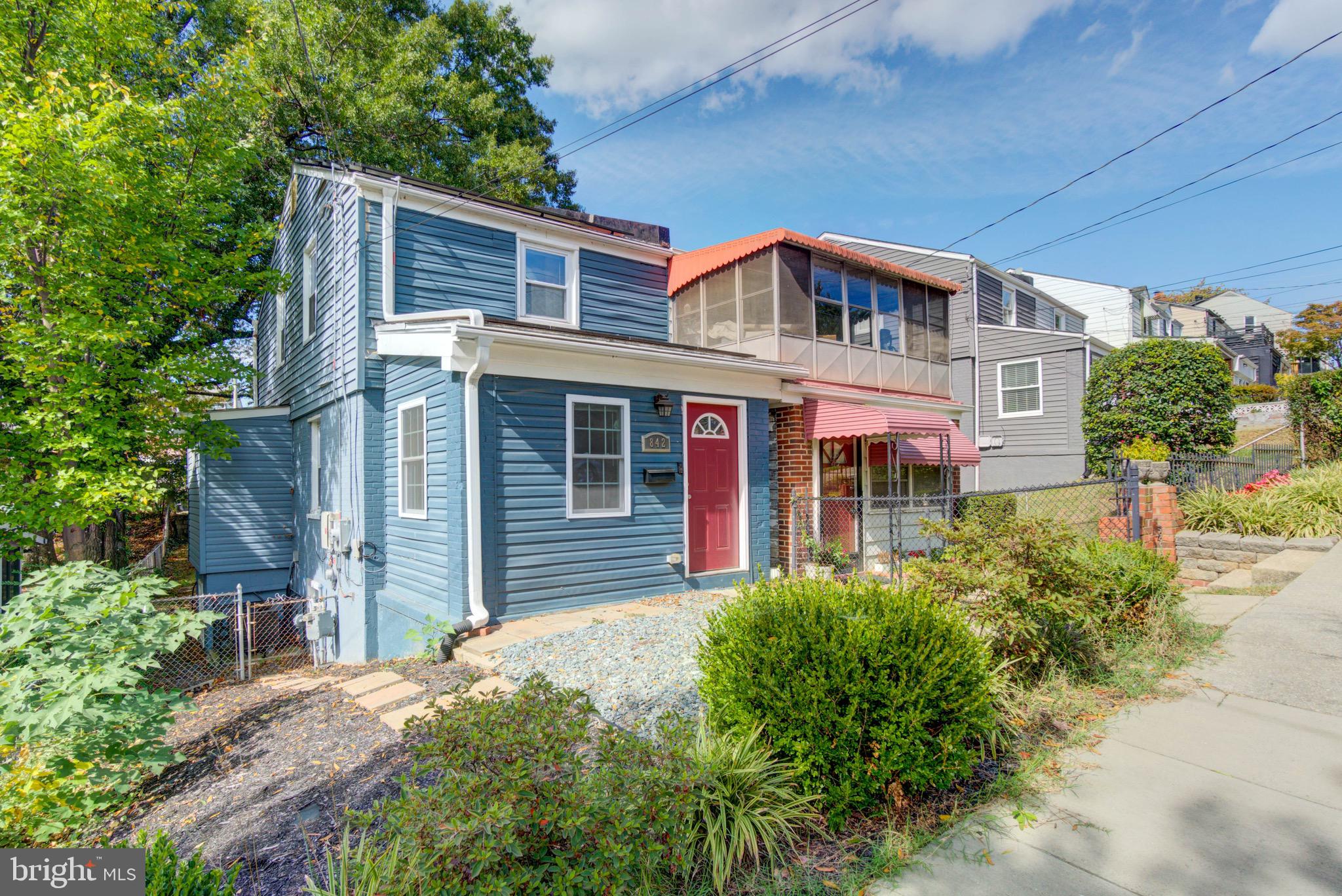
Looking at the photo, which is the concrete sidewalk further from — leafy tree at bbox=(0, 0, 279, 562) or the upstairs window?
leafy tree at bbox=(0, 0, 279, 562)

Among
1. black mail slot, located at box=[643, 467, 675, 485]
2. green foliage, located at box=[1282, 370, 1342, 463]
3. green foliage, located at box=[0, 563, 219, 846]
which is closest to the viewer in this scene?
green foliage, located at box=[0, 563, 219, 846]

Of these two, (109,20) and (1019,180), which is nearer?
(109,20)

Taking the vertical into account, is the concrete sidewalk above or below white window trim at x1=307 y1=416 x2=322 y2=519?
below

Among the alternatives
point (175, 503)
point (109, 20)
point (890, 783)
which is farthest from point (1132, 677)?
point (175, 503)

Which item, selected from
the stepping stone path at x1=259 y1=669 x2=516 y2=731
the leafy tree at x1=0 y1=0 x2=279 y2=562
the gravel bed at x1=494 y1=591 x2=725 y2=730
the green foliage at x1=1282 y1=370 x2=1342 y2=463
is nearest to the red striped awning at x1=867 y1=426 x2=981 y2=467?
the gravel bed at x1=494 y1=591 x2=725 y2=730

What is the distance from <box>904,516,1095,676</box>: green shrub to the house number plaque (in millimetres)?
3832

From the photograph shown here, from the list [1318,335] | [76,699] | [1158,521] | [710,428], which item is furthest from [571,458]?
[1318,335]

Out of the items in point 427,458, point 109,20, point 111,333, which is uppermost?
point 109,20

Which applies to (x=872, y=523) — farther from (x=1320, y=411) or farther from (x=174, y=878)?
(x=1320, y=411)

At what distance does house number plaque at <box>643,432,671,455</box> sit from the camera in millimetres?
7849

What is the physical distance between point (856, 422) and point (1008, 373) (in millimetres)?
10914

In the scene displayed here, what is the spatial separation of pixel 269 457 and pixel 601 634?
8996 millimetres

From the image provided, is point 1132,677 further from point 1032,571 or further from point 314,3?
point 314,3

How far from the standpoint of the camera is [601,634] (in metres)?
6.16
